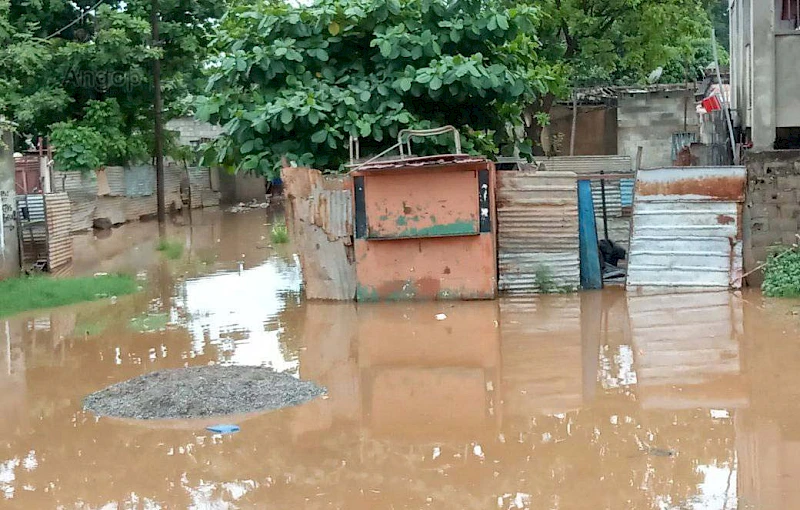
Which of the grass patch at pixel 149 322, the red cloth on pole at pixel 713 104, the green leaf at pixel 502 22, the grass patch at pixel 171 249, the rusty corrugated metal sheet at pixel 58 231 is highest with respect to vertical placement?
the green leaf at pixel 502 22

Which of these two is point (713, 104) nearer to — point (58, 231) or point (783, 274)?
point (783, 274)

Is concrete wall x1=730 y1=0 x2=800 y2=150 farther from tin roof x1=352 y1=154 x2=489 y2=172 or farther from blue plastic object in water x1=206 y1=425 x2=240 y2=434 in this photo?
blue plastic object in water x1=206 y1=425 x2=240 y2=434

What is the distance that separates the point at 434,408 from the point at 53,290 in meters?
7.49

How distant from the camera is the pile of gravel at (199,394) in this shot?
23.2 ft

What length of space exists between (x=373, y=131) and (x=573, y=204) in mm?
2686

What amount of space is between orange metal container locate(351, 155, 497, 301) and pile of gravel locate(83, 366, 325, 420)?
3.73m

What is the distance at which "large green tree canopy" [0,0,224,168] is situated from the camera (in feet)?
74.7

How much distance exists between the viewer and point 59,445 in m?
6.54

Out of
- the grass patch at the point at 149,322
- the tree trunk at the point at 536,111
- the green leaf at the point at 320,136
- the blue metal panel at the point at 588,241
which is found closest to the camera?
the grass patch at the point at 149,322

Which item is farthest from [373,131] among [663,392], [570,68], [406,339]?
[570,68]

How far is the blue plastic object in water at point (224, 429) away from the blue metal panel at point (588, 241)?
652cm

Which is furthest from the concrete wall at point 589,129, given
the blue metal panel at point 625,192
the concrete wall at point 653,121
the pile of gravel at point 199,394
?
the pile of gravel at point 199,394

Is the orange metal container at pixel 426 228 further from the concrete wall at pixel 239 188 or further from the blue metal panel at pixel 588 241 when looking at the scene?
the concrete wall at pixel 239 188

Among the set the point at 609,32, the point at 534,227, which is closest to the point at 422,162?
the point at 534,227
